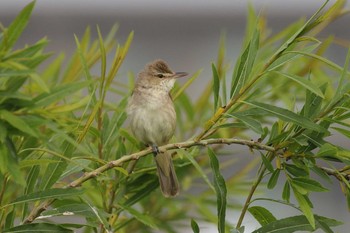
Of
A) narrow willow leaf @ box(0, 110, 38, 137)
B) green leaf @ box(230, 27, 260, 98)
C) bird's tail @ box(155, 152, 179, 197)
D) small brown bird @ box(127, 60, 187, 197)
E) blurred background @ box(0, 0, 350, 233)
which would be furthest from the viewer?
blurred background @ box(0, 0, 350, 233)

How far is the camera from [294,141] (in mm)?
1243

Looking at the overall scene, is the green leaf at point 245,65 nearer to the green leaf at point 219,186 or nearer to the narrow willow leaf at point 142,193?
the green leaf at point 219,186

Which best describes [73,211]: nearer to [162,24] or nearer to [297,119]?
[297,119]

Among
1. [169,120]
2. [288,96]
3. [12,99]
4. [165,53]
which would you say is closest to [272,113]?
[12,99]

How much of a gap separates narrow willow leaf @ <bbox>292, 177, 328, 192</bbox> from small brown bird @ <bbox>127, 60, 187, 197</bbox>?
2.71 feet

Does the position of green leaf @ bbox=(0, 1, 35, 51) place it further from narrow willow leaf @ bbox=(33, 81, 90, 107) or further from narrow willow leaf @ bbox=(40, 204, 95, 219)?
narrow willow leaf @ bbox=(40, 204, 95, 219)

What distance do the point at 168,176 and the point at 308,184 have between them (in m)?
0.55

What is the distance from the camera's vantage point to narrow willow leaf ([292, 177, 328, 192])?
4.06 ft

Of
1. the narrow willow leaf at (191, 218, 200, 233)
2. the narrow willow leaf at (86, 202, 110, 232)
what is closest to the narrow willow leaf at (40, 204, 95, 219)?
the narrow willow leaf at (86, 202, 110, 232)

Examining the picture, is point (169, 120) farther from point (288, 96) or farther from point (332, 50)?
point (332, 50)

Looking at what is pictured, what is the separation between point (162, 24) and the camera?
8742 millimetres

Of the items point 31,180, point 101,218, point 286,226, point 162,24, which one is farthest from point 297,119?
point 162,24

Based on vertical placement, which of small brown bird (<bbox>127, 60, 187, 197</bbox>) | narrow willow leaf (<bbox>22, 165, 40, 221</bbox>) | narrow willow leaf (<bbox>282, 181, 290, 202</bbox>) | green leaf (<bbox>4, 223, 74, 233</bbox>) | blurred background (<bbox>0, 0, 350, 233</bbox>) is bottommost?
green leaf (<bbox>4, 223, 74, 233</bbox>)

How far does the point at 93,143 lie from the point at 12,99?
58cm
